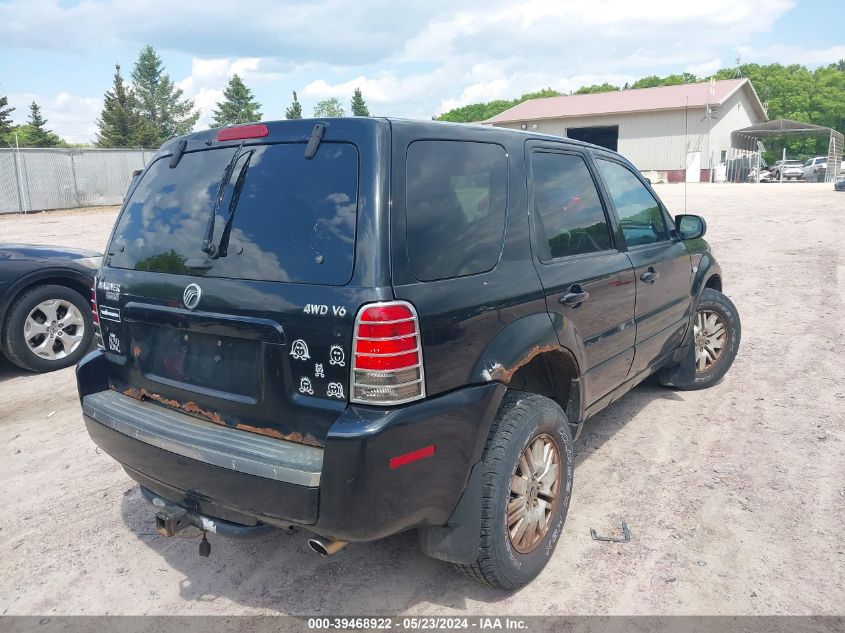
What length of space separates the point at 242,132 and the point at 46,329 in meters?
4.46

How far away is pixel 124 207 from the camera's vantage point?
11.0ft

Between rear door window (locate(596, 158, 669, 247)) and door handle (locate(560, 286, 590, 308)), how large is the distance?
2.92ft

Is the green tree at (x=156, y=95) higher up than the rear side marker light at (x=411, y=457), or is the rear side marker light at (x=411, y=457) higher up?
the green tree at (x=156, y=95)

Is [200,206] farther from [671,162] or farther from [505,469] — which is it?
[671,162]

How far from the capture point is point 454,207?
107 inches

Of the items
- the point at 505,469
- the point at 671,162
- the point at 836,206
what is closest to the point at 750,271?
the point at 505,469

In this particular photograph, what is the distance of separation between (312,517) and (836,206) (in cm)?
2229

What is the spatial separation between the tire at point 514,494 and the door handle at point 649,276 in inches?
52.7

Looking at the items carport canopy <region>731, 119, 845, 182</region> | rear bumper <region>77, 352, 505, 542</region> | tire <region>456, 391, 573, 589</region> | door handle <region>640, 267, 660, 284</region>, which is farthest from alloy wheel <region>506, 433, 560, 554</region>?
carport canopy <region>731, 119, 845, 182</region>

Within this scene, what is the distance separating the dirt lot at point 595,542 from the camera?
2.91 m

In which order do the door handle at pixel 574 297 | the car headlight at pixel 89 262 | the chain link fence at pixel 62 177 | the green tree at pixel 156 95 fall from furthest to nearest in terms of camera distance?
the green tree at pixel 156 95 < the chain link fence at pixel 62 177 < the car headlight at pixel 89 262 < the door handle at pixel 574 297

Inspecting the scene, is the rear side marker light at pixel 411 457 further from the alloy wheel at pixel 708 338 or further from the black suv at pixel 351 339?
the alloy wheel at pixel 708 338

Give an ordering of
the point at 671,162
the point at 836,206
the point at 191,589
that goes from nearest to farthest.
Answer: the point at 191,589
the point at 836,206
the point at 671,162

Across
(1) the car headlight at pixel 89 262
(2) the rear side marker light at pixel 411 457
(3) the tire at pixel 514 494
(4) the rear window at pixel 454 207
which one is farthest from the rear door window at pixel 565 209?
(1) the car headlight at pixel 89 262
